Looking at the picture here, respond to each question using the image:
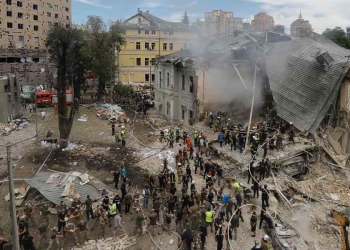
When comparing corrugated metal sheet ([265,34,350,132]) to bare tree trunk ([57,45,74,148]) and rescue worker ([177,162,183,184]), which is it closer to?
rescue worker ([177,162,183,184])

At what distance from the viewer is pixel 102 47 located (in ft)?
147

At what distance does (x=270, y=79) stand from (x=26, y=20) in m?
53.3

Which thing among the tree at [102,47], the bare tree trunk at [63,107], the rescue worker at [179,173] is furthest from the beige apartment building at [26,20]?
the rescue worker at [179,173]

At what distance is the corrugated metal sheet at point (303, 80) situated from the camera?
2070 centimetres

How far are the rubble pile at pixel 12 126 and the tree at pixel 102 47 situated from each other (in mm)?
14421

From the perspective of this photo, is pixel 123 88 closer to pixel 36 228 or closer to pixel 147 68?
pixel 147 68

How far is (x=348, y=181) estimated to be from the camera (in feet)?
60.3

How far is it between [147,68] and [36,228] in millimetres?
45808

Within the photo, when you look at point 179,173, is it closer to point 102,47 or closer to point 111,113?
point 111,113

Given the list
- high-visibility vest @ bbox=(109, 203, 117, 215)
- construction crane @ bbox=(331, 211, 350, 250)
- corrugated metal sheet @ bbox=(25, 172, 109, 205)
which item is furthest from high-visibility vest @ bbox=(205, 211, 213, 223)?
corrugated metal sheet @ bbox=(25, 172, 109, 205)

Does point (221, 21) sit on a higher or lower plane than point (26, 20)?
lower

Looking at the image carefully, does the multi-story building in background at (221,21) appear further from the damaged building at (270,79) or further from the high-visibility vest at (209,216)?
the high-visibility vest at (209,216)

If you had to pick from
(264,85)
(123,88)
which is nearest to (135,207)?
(264,85)

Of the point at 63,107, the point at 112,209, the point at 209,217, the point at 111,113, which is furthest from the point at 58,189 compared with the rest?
the point at 111,113
